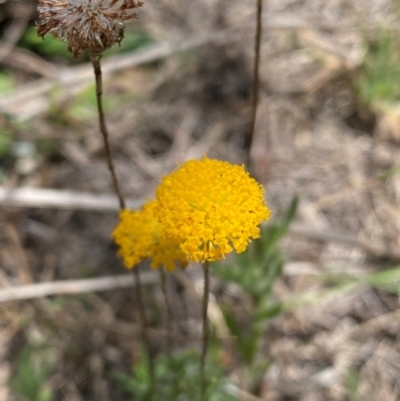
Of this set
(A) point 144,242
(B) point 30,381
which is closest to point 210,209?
(A) point 144,242

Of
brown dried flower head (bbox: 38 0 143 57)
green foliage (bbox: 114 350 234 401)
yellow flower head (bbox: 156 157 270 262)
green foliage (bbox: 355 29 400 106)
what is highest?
brown dried flower head (bbox: 38 0 143 57)

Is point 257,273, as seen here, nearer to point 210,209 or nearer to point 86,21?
point 210,209

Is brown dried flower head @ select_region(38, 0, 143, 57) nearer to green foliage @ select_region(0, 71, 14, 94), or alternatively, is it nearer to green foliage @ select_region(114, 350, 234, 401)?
green foliage @ select_region(114, 350, 234, 401)

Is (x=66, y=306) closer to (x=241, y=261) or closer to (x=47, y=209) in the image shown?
(x=47, y=209)

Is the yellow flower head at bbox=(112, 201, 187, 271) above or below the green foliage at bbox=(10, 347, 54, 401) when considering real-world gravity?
above

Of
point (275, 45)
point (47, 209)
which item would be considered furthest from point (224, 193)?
point (275, 45)

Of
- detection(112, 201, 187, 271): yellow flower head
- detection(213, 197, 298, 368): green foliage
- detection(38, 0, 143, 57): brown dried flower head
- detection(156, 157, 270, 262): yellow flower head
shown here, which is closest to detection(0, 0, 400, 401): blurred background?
detection(213, 197, 298, 368): green foliage

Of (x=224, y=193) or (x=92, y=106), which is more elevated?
(x=224, y=193)

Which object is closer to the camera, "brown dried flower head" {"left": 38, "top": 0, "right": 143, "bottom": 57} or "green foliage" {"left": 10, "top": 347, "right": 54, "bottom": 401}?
"brown dried flower head" {"left": 38, "top": 0, "right": 143, "bottom": 57}
